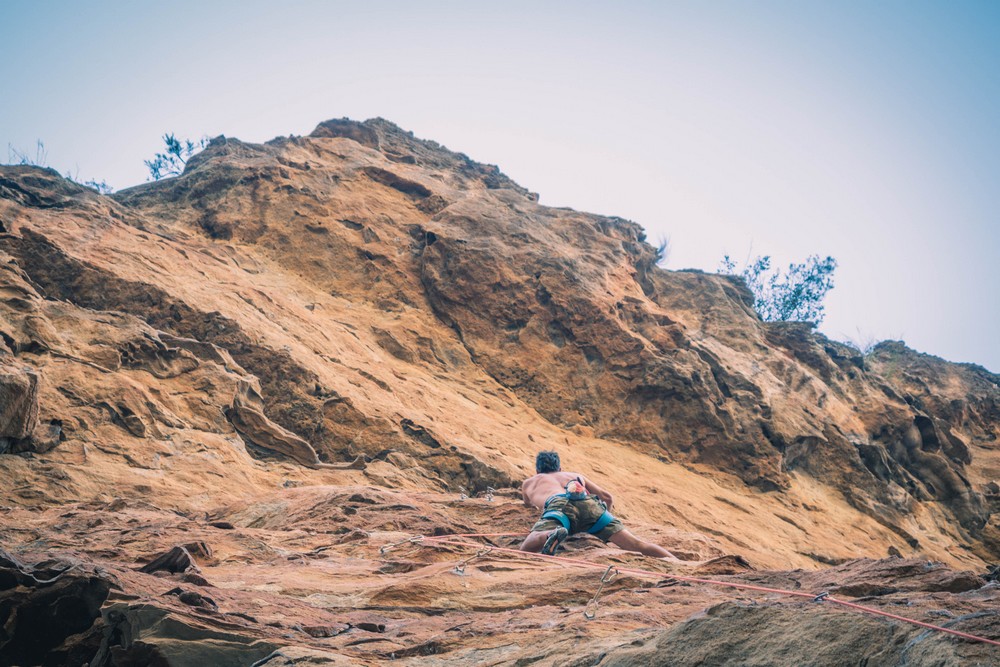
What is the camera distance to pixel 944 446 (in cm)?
1880

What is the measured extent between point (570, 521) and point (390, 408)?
489cm

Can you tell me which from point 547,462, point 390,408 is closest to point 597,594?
point 547,462

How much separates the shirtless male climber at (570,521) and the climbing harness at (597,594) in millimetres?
1282

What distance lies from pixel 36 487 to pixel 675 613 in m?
5.76

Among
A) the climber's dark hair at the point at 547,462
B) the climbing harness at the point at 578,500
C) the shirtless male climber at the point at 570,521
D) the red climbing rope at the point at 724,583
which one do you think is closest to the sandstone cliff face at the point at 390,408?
the red climbing rope at the point at 724,583

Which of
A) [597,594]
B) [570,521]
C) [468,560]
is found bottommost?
[468,560]

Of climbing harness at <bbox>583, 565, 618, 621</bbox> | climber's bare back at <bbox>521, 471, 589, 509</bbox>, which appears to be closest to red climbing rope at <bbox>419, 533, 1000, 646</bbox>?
climbing harness at <bbox>583, 565, 618, 621</bbox>

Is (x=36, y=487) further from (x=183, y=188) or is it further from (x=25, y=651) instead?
(x=183, y=188)

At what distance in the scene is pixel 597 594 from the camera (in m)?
4.32

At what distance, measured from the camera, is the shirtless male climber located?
6109mm

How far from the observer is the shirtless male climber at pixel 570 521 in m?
6.11

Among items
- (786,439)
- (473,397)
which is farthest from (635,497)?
(786,439)

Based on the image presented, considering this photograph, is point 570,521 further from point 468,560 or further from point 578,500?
point 468,560

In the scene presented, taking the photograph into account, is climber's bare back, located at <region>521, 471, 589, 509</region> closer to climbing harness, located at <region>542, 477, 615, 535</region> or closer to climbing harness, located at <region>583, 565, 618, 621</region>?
climbing harness, located at <region>542, 477, 615, 535</region>
